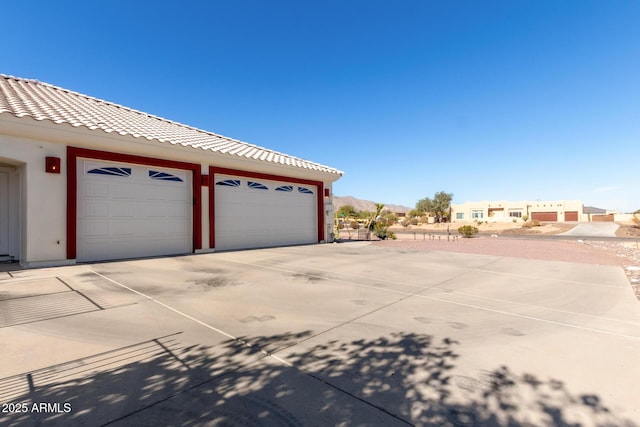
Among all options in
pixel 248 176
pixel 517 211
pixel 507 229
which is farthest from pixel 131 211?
pixel 517 211

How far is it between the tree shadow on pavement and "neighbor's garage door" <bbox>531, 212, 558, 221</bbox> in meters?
80.6

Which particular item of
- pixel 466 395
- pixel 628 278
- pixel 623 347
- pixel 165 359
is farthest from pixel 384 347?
pixel 628 278

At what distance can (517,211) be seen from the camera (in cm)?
6912

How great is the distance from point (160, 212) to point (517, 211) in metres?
77.6

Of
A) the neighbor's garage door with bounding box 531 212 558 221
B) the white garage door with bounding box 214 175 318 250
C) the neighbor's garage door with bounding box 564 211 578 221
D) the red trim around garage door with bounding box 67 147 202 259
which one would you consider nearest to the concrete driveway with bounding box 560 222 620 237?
the white garage door with bounding box 214 175 318 250

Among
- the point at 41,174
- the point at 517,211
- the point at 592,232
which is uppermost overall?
the point at 41,174

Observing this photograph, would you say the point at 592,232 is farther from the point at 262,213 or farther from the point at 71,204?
the point at 71,204

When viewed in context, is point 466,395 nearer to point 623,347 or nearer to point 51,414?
point 623,347

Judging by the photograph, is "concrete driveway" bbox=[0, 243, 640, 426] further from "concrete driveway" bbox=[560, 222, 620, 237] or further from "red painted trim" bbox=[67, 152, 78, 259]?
"concrete driveway" bbox=[560, 222, 620, 237]

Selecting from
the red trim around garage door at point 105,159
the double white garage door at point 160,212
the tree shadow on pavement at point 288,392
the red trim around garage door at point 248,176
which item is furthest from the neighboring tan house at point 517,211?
the tree shadow on pavement at point 288,392

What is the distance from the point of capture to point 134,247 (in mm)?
9953

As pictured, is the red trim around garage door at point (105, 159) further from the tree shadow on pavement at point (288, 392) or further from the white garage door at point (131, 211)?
the tree shadow on pavement at point (288, 392)

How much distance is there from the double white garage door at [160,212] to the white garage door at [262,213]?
1.6 inches

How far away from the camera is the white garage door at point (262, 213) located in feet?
41.0
